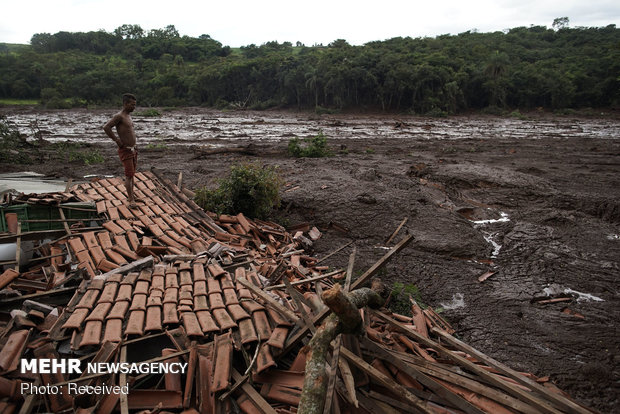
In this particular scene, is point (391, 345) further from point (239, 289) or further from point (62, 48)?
point (62, 48)

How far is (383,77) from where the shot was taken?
42.5m

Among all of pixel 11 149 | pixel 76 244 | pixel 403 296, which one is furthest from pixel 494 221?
pixel 11 149

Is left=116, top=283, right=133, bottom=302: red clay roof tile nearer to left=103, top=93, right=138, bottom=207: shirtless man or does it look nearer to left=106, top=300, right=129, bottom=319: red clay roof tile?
left=106, top=300, right=129, bottom=319: red clay roof tile

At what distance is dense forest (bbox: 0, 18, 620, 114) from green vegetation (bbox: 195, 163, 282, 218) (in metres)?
35.6

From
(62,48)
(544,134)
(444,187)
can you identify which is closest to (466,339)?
(444,187)

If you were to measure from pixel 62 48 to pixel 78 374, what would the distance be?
113698 millimetres

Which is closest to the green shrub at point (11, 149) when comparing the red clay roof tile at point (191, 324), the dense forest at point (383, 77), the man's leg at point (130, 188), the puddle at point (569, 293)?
the man's leg at point (130, 188)

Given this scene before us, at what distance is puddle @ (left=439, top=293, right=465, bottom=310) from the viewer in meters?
5.09

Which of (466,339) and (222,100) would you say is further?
(222,100)

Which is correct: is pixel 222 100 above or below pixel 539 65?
below

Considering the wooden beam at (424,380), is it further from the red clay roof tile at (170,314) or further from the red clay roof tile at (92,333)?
the red clay roof tile at (92,333)

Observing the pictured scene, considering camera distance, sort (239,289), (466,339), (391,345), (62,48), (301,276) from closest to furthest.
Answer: (391,345)
(239,289)
(466,339)
(301,276)
(62,48)

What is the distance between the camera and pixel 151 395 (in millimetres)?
2676

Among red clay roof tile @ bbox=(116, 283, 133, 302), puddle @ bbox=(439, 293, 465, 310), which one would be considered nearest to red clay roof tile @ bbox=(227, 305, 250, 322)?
red clay roof tile @ bbox=(116, 283, 133, 302)
